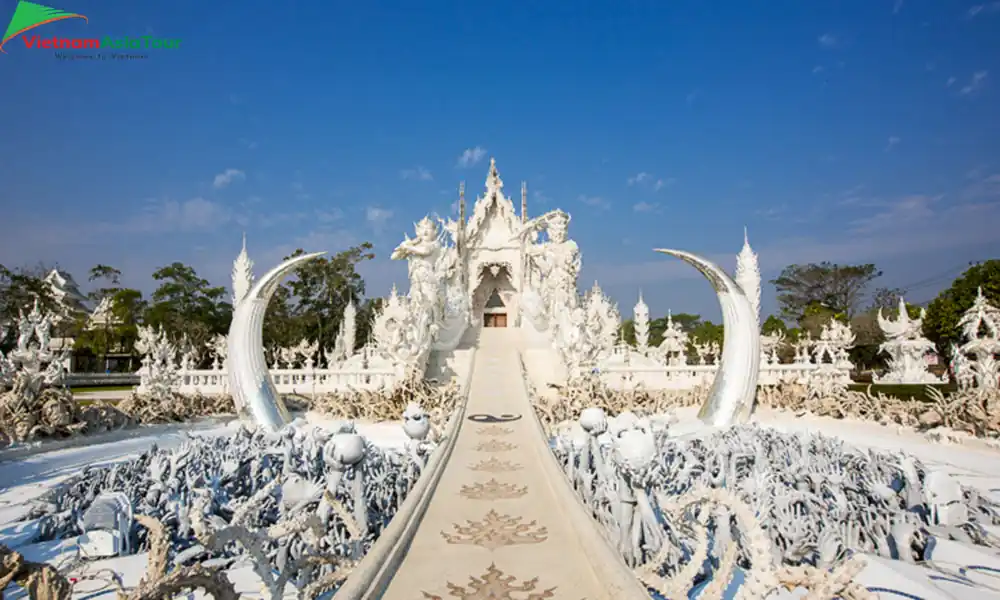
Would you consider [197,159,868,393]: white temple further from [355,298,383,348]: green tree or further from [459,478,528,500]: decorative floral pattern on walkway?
[355,298,383,348]: green tree

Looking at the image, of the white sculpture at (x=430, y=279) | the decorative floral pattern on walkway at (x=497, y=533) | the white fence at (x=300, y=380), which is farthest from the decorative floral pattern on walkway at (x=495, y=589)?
the white fence at (x=300, y=380)

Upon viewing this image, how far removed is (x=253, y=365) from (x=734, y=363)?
964 cm

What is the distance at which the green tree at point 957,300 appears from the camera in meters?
22.4

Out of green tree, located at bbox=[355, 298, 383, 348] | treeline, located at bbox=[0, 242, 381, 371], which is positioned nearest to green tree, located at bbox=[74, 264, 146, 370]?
treeline, located at bbox=[0, 242, 381, 371]

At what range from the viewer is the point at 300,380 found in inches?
627

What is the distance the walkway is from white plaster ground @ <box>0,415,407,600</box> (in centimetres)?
115

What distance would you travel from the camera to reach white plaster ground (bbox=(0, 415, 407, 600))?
4.47m

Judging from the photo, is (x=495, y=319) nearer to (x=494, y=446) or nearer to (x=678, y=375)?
(x=678, y=375)

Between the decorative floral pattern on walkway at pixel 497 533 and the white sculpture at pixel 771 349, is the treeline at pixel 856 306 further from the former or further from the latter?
the decorative floral pattern on walkway at pixel 497 533

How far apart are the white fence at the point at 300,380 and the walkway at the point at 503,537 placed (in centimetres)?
809

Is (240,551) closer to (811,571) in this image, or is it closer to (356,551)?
(356,551)

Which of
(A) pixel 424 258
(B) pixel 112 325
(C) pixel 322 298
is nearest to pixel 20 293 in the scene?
(B) pixel 112 325

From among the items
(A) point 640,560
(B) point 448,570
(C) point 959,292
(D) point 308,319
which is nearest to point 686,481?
(A) point 640,560

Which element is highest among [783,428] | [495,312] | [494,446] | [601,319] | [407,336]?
[495,312]
